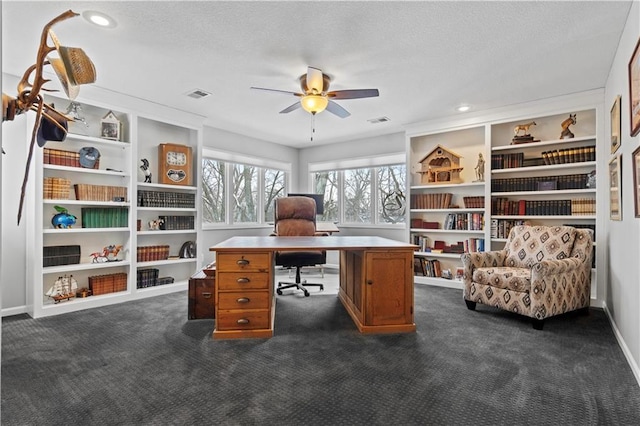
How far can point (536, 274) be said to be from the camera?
3096mm

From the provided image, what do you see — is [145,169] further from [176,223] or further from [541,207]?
[541,207]

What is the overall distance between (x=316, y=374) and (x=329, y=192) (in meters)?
4.71

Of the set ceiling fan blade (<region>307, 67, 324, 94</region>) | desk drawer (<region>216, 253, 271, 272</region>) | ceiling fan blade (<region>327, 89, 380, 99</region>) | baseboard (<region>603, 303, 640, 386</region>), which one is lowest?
baseboard (<region>603, 303, 640, 386</region>)

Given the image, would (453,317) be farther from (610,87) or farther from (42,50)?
(42,50)

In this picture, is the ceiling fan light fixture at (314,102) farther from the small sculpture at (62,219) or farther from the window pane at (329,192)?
the window pane at (329,192)

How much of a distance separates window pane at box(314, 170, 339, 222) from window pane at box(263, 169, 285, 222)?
714mm

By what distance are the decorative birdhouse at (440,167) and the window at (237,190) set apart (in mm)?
2690

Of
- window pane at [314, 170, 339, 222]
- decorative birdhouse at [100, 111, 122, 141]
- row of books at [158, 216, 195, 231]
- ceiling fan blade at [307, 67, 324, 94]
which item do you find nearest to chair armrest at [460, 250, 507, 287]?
ceiling fan blade at [307, 67, 324, 94]

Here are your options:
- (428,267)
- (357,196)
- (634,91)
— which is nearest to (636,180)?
(634,91)

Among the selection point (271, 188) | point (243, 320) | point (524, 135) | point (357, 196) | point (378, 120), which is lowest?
point (243, 320)

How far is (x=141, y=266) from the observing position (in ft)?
14.3

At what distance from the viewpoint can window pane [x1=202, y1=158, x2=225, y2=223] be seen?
18.4 ft

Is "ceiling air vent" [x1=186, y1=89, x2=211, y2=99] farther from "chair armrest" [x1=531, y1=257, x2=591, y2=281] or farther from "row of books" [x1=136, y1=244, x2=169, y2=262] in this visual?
"chair armrest" [x1=531, y1=257, x2=591, y2=281]

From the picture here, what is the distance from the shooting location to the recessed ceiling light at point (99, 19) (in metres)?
2.50
